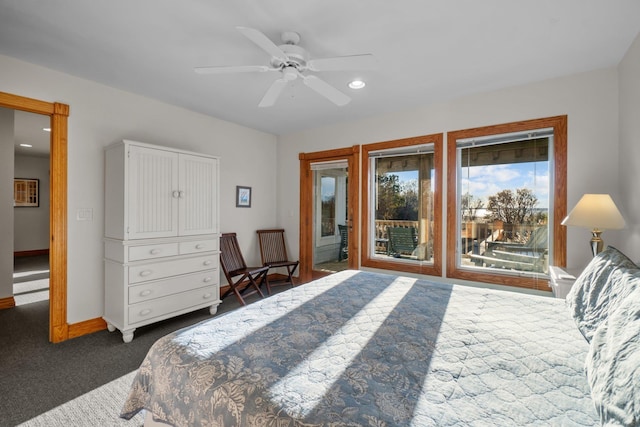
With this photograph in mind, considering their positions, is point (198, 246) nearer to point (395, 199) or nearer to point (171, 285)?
point (171, 285)

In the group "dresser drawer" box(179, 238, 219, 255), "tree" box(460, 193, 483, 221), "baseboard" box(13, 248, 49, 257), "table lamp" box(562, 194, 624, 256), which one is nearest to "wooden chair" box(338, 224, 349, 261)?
"tree" box(460, 193, 483, 221)

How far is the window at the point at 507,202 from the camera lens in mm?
3000

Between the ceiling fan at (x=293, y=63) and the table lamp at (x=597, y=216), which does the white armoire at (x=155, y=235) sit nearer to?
the ceiling fan at (x=293, y=63)

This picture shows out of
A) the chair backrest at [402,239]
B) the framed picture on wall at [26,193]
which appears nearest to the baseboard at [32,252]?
the framed picture on wall at [26,193]

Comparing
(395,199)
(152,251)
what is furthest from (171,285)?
(395,199)

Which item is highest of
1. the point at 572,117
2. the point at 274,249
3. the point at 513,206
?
the point at 572,117

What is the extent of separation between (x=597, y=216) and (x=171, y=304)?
12.9ft

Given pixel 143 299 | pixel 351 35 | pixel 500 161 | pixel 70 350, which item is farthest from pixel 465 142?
pixel 70 350

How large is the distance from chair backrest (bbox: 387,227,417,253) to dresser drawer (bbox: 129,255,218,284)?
2.36 metres

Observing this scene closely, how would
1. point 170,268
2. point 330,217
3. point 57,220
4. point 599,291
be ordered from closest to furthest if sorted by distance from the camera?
1. point 599,291
2. point 57,220
3. point 170,268
4. point 330,217

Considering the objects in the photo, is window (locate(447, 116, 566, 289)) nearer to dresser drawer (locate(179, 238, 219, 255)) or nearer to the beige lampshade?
the beige lampshade

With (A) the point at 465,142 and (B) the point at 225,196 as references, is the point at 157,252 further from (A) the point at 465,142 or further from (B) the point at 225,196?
(A) the point at 465,142

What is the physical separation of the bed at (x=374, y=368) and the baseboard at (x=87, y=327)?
87.1 inches

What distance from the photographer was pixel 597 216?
87.0 inches
